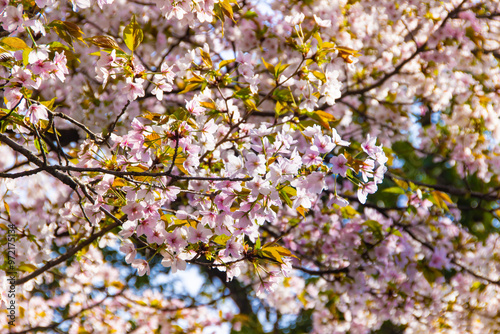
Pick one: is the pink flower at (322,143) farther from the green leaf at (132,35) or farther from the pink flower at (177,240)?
the green leaf at (132,35)

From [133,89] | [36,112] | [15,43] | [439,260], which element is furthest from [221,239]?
[439,260]

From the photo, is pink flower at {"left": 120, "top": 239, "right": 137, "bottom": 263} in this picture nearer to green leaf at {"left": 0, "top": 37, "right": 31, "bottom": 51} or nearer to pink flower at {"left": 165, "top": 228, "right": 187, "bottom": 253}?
pink flower at {"left": 165, "top": 228, "right": 187, "bottom": 253}

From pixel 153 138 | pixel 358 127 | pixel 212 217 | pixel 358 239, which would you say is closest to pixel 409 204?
pixel 358 239

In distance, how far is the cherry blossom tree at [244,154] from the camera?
1.53 m

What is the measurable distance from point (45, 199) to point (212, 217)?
2.40m

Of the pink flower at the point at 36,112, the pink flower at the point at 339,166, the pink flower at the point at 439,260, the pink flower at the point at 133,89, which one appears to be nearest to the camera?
the pink flower at the point at 339,166

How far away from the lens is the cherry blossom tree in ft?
5.02

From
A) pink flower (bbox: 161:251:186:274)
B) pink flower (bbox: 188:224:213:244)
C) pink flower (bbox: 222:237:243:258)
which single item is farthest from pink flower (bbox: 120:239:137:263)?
pink flower (bbox: 222:237:243:258)

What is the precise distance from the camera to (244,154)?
85.7 inches

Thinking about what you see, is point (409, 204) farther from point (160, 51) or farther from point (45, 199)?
point (45, 199)

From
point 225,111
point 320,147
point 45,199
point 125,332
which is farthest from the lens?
point 125,332

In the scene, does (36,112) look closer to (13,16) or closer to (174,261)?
(13,16)

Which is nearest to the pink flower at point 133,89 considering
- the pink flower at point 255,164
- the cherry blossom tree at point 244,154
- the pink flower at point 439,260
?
the cherry blossom tree at point 244,154

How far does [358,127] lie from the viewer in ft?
14.2
